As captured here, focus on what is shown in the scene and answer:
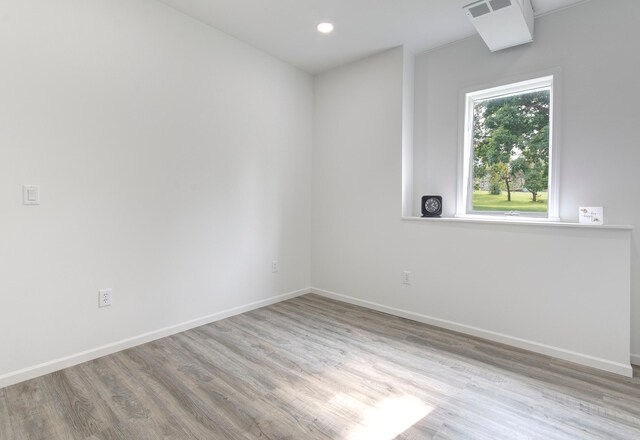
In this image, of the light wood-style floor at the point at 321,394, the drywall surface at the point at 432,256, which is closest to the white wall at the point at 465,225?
the drywall surface at the point at 432,256

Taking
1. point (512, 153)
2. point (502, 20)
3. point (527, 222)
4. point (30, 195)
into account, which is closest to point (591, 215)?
point (527, 222)

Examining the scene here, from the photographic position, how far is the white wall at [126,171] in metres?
2.06

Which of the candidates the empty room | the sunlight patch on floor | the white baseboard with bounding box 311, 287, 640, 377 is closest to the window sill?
the empty room

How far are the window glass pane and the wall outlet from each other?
320cm

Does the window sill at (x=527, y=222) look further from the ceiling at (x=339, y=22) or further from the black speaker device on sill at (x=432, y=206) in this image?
the ceiling at (x=339, y=22)

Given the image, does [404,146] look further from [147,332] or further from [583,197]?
[147,332]

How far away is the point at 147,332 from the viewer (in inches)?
105

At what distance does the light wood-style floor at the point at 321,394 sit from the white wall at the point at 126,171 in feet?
1.33

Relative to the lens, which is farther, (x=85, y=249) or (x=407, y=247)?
(x=407, y=247)

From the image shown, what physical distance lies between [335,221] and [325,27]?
197 centimetres

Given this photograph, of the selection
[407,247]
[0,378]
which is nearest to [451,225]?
[407,247]

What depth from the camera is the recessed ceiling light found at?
2921 millimetres

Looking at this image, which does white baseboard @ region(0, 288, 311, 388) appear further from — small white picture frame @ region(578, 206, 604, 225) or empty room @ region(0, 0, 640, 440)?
small white picture frame @ region(578, 206, 604, 225)

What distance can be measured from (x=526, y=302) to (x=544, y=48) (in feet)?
6.78
